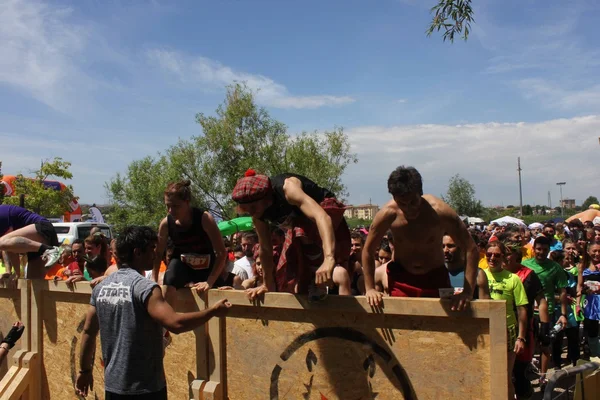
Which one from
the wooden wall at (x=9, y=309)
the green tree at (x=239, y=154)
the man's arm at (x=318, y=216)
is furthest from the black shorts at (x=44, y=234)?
the green tree at (x=239, y=154)

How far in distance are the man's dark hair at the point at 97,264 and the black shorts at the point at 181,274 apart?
5.29ft

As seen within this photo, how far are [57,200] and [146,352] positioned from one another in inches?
1265

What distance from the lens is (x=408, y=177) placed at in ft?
11.8

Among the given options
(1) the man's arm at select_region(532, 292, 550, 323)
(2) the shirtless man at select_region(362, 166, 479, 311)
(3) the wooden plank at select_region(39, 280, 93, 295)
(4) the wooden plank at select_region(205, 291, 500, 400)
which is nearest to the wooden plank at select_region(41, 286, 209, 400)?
(3) the wooden plank at select_region(39, 280, 93, 295)

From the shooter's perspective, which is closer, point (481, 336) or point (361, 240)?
point (481, 336)

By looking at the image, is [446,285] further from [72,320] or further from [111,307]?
[72,320]

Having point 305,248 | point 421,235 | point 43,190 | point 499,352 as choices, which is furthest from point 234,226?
point 43,190

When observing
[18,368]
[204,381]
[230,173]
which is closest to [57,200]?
[230,173]

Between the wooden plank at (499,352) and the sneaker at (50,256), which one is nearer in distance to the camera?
the wooden plank at (499,352)

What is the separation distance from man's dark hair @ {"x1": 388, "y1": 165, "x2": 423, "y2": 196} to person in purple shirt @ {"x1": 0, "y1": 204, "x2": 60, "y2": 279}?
3.60m

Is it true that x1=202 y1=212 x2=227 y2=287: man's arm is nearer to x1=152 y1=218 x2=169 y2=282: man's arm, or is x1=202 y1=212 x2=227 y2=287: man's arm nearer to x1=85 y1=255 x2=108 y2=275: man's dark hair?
x1=152 y1=218 x2=169 y2=282: man's arm

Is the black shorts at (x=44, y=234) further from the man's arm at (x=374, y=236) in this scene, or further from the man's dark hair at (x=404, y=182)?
the man's dark hair at (x=404, y=182)

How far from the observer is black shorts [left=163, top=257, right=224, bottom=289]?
4.52 meters

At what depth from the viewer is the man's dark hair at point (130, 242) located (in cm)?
354
